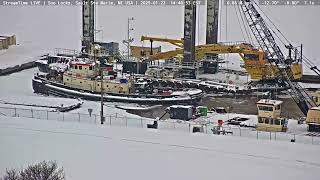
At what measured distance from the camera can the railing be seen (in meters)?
5.96

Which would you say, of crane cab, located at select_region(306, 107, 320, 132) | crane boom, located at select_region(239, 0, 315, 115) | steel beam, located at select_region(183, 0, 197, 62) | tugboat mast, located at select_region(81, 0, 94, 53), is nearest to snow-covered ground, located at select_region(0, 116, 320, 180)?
crane cab, located at select_region(306, 107, 320, 132)

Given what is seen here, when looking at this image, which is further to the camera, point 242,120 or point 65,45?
point 65,45

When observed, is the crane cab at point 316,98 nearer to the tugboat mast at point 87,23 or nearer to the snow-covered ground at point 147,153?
the snow-covered ground at point 147,153

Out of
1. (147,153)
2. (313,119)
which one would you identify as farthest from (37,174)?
(313,119)

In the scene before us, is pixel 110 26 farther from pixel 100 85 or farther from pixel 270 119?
pixel 270 119

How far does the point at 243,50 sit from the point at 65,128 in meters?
2.60

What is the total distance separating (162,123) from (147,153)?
856mm

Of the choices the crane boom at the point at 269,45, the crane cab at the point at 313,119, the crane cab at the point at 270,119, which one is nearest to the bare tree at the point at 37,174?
the crane cab at the point at 270,119

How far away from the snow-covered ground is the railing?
0.15 m

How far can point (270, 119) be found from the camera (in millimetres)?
6125

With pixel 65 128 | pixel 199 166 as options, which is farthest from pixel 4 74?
pixel 199 166

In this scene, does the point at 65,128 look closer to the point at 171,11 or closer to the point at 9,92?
the point at 9,92

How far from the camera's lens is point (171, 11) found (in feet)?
40.4

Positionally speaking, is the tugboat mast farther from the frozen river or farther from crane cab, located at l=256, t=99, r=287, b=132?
crane cab, located at l=256, t=99, r=287, b=132
